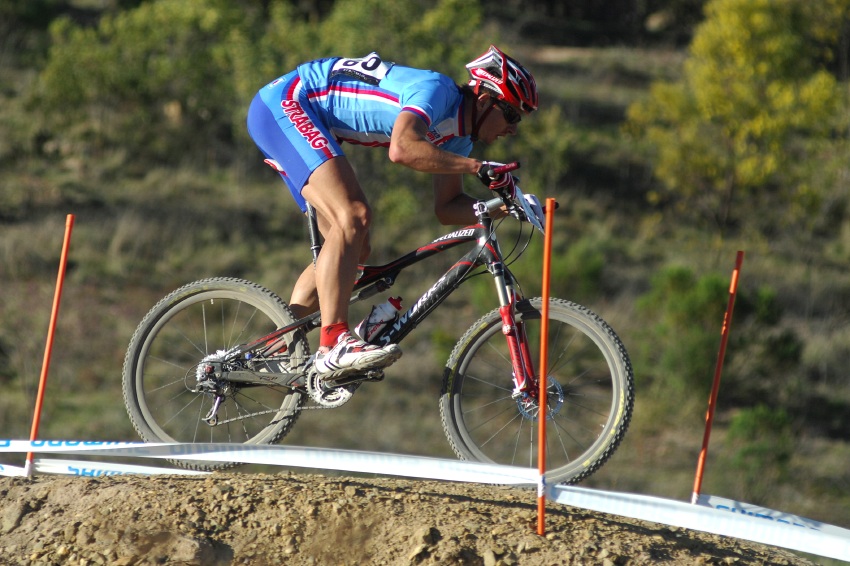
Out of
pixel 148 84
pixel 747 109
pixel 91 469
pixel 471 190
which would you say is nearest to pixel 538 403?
pixel 91 469

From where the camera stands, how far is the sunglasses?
5.03 metres

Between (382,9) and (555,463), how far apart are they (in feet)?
38.9

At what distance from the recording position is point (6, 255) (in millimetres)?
22906

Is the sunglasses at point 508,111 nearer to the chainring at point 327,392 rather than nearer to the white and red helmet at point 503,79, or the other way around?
the white and red helmet at point 503,79

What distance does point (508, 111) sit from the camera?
16.6ft

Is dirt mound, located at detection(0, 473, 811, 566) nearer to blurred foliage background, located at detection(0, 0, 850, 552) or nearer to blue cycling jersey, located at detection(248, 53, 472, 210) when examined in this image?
blue cycling jersey, located at detection(248, 53, 472, 210)

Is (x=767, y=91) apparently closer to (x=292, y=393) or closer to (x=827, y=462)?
(x=827, y=462)

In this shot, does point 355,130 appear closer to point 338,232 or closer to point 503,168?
point 338,232

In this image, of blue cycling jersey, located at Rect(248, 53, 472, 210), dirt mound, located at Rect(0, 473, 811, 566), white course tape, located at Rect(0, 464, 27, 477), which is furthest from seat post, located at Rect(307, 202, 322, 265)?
white course tape, located at Rect(0, 464, 27, 477)

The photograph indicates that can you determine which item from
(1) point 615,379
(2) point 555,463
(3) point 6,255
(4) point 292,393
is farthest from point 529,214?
(3) point 6,255

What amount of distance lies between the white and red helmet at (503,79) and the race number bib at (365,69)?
1.41 feet

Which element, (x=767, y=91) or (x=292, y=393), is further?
(x=767, y=91)

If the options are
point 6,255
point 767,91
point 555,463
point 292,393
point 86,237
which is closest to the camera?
point 292,393

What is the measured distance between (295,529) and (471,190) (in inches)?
777
